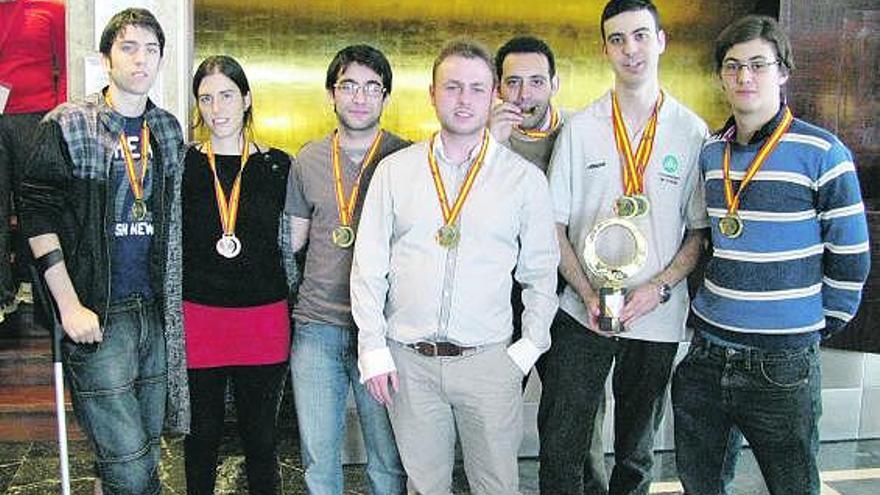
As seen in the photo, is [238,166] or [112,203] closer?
[112,203]

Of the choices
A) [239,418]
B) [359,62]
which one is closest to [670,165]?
[359,62]

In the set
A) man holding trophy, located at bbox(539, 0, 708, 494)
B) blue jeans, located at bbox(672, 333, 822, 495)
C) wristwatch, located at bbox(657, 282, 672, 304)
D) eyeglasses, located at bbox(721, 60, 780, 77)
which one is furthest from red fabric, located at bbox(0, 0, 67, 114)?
blue jeans, located at bbox(672, 333, 822, 495)

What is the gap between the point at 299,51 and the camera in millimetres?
5793

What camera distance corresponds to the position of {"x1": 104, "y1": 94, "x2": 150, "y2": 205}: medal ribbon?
2.57 m

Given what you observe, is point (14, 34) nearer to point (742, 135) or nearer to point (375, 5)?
point (375, 5)

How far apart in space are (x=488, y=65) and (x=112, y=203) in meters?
1.16

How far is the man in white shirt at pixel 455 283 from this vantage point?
8.34 feet

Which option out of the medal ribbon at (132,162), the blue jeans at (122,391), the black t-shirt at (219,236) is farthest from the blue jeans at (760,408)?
the medal ribbon at (132,162)

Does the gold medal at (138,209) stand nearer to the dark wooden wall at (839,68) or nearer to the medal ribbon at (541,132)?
the medal ribbon at (541,132)

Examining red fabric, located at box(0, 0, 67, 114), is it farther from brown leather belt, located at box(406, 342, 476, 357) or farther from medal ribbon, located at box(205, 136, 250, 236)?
brown leather belt, located at box(406, 342, 476, 357)

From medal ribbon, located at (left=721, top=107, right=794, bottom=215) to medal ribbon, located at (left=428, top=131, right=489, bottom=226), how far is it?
702mm

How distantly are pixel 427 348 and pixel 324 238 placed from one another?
514 millimetres

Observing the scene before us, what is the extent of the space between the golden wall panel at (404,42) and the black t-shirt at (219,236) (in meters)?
3.06

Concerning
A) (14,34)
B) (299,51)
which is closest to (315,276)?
(14,34)
